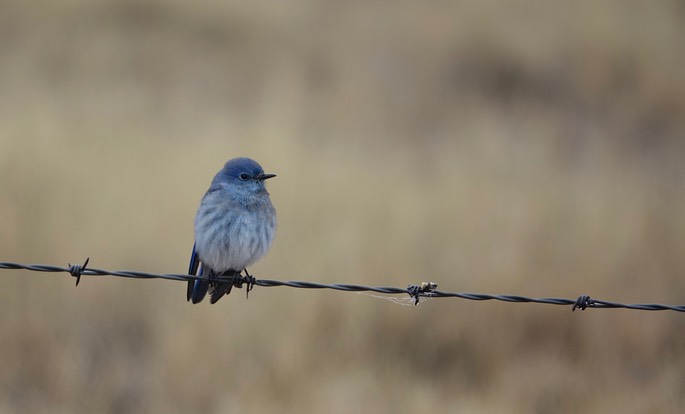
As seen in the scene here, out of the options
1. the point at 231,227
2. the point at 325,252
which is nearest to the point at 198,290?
the point at 231,227

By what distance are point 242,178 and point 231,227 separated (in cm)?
41

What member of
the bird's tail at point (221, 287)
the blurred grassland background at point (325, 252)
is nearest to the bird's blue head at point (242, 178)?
the bird's tail at point (221, 287)

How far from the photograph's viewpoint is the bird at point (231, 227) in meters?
6.28

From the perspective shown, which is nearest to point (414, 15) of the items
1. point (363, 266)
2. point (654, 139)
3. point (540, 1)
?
point (540, 1)

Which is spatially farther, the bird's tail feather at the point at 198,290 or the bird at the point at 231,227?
the bird's tail feather at the point at 198,290

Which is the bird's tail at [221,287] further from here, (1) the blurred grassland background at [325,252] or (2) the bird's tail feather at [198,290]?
(1) the blurred grassland background at [325,252]

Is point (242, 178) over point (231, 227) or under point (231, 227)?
over

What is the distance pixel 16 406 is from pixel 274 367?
76.5 inches

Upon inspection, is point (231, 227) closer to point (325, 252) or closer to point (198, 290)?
point (198, 290)

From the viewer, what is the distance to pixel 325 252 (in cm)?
885

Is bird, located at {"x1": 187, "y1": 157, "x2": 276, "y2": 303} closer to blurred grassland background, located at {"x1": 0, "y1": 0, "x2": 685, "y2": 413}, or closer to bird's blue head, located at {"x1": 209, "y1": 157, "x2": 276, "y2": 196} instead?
bird's blue head, located at {"x1": 209, "y1": 157, "x2": 276, "y2": 196}

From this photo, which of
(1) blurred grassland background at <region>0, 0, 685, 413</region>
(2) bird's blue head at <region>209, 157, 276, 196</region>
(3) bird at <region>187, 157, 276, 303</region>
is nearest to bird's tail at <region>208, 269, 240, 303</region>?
(3) bird at <region>187, 157, 276, 303</region>

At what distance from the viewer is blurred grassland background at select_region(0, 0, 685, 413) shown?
777 cm

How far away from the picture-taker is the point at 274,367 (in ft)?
25.3
